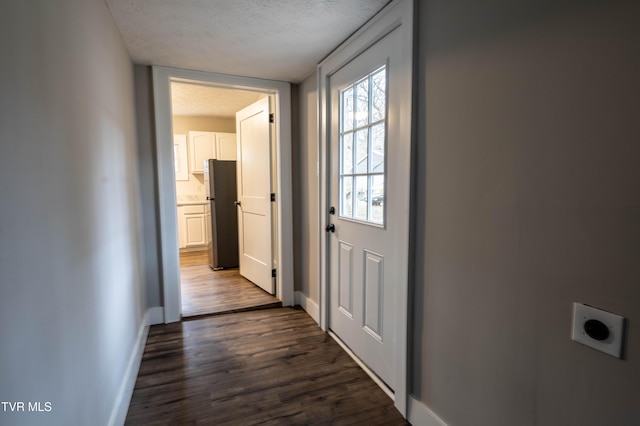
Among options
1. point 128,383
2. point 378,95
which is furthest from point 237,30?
point 128,383

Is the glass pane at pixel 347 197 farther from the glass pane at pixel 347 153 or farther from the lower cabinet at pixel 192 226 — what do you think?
the lower cabinet at pixel 192 226

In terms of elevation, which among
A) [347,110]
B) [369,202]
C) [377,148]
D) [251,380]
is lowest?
[251,380]

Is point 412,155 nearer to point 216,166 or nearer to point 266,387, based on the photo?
point 266,387

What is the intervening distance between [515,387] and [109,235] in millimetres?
1866

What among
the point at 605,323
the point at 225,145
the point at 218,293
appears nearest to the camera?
the point at 605,323

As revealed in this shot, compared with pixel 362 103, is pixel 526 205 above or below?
below

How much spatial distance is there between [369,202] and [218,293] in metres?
2.24

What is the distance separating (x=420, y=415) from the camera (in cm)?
162

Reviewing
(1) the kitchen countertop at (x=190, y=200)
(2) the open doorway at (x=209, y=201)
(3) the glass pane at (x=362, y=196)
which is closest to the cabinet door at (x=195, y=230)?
(2) the open doorway at (x=209, y=201)

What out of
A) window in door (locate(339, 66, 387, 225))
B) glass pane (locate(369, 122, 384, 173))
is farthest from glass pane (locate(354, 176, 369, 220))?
glass pane (locate(369, 122, 384, 173))

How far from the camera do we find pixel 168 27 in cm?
197

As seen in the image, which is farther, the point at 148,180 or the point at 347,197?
the point at 148,180

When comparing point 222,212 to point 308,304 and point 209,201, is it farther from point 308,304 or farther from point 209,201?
point 308,304

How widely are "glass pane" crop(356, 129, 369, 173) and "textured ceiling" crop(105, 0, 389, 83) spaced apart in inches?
25.2
